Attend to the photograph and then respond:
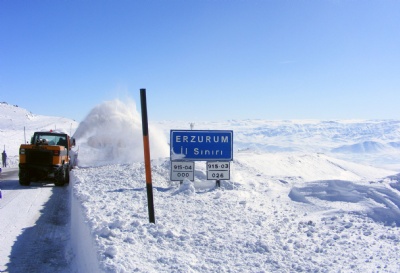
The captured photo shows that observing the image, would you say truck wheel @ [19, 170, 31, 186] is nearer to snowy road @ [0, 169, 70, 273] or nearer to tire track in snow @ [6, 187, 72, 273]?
snowy road @ [0, 169, 70, 273]

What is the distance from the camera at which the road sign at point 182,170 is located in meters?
11.6

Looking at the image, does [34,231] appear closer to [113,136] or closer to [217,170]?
[217,170]

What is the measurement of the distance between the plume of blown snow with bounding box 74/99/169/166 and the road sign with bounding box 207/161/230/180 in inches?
561

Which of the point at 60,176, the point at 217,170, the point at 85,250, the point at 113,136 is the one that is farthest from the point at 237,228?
the point at 113,136

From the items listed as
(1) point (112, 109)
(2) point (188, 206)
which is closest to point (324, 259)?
(2) point (188, 206)

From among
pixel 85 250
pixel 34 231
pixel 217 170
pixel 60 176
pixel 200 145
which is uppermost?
pixel 200 145

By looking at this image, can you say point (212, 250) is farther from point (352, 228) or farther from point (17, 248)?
point (17, 248)

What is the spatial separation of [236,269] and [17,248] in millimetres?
4616

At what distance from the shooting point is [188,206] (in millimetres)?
8234

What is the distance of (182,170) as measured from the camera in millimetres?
11711

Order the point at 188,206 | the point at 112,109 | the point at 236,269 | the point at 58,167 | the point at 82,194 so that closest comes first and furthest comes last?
the point at 236,269 < the point at 188,206 < the point at 82,194 < the point at 58,167 < the point at 112,109

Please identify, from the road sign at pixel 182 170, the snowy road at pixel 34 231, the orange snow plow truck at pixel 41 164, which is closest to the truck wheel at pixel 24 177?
the orange snow plow truck at pixel 41 164

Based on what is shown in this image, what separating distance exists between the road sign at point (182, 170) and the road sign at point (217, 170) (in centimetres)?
57

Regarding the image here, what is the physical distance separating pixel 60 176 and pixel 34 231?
6.95 m
